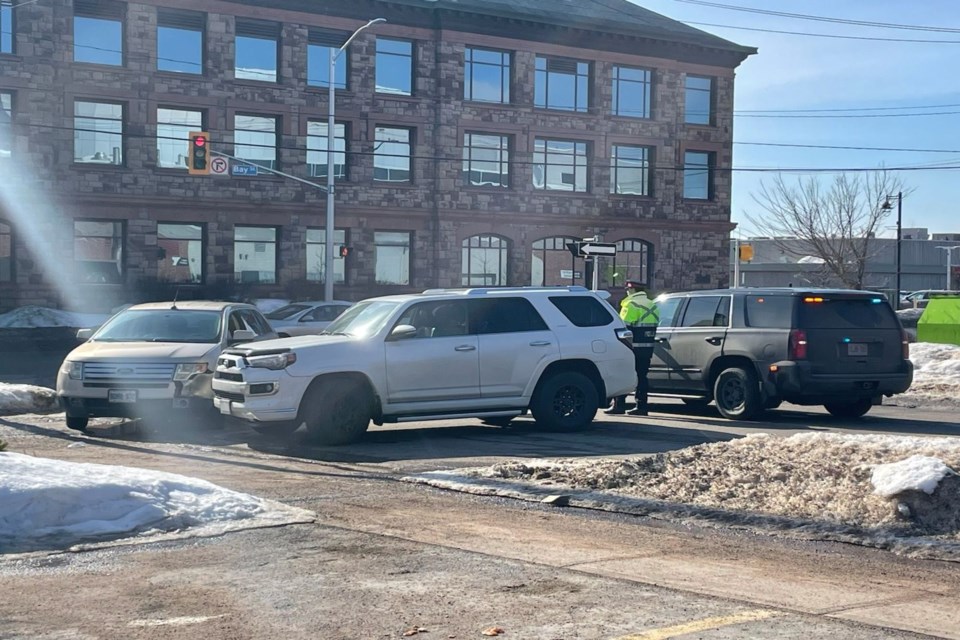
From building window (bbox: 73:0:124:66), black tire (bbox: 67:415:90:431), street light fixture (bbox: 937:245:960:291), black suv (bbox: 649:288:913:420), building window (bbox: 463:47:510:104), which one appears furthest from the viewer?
street light fixture (bbox: 937:245:960:291)

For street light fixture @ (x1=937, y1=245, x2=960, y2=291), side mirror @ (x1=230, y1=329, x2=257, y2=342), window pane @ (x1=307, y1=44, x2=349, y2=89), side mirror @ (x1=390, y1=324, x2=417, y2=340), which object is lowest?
side mirror @ (x1=230, y1=329, x2=257, y2=342)

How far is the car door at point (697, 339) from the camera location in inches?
637

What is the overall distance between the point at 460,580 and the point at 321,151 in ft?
121

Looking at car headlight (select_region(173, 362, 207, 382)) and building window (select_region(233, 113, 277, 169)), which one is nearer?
car headlight (select_region(173, 362, 207, 382))

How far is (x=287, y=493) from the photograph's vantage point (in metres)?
9.39

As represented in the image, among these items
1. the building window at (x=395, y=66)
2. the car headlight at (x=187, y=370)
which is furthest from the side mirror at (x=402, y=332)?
the building window at (x=395, y=66)

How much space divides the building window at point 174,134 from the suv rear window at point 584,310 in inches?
1122

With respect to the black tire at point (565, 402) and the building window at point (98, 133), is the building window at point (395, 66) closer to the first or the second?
the building window at point (98, 133)

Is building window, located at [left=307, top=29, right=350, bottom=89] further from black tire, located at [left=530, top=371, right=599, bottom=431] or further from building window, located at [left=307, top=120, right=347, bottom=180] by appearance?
black tire, located at [left=530, top=371, right=599, bottom=431]

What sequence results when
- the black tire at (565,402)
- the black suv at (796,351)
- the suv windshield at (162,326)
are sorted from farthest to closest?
the black suv at (796,351), the suv windshield at (162,326), the black tire at (565,402)

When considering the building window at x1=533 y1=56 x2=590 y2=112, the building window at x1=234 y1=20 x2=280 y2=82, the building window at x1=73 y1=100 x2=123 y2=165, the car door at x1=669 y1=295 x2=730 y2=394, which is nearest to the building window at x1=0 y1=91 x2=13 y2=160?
the building window at x1=73 y1=100 x2=123 y2=165

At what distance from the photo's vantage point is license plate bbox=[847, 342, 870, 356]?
1521 centimetres

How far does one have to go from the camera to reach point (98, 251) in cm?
3962

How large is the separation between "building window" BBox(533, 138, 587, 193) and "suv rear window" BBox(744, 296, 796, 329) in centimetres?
3120
